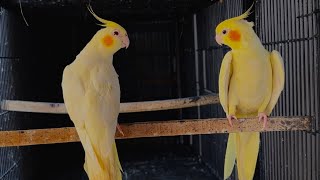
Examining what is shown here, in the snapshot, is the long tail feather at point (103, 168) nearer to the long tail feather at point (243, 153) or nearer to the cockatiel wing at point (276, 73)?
the long tail feather at point (243, 153)

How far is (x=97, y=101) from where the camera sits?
146cm

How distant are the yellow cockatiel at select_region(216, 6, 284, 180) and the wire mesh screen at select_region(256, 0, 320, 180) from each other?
184 millimetres

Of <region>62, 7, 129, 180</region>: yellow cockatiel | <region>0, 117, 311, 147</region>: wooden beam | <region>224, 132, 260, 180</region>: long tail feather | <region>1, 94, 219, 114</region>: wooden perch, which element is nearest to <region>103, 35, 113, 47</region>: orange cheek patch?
<region>62, 7, 129, 180</region>: yellow cockatiel

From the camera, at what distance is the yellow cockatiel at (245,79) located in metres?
1.64

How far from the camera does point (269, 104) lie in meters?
1.73

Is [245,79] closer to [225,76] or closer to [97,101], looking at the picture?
[225,76]

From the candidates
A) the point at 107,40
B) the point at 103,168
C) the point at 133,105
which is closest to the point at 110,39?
the point at 107,40

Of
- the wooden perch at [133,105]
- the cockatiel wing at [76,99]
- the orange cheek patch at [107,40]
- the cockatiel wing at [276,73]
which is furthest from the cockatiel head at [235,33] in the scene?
the wooden perch at [133,105]

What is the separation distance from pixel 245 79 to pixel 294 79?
40cm

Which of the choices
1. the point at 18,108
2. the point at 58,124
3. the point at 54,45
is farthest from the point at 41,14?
the point at 18,108

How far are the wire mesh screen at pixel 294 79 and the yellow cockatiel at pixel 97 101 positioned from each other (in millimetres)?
776

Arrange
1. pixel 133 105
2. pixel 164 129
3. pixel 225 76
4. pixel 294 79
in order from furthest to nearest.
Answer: pixel 133 105 → pixel 294 79 → pixel 225 76 → pixel 164 129

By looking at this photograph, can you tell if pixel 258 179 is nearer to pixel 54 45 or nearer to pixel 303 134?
pixel 303 134

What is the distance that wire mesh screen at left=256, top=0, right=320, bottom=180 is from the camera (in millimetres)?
1747
